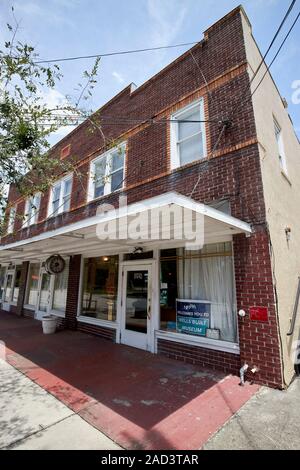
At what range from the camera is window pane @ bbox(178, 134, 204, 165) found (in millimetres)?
6667

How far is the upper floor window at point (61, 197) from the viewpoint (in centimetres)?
1135

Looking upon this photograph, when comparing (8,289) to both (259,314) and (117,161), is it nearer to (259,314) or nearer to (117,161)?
(117,161)

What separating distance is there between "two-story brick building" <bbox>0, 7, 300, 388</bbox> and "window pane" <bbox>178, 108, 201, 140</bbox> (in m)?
0.04

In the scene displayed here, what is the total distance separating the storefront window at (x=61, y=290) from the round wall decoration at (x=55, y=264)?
0.38 metres

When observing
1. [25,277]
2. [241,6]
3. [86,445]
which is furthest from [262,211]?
[25,277]

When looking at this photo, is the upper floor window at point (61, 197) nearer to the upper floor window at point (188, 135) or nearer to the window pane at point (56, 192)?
the window pane at point (56, 192)

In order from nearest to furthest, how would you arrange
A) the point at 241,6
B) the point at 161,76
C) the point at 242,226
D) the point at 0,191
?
the point at 242,226
the point at 0,191
the point at 241,6
the point at 161,76

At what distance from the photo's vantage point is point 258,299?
4.74 m

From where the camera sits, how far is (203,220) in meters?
4.41

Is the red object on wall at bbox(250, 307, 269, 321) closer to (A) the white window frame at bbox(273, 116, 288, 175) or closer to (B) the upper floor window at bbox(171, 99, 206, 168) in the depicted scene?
(B) the upper floor window at bbox(171, 99, 206, 168)

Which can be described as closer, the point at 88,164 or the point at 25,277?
the point at 88,164

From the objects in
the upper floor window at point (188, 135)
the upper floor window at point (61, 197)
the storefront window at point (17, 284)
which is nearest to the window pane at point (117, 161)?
the upper floor window at point (188, 135)

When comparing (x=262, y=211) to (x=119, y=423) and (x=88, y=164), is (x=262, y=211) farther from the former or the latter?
(x=88, y=164)
